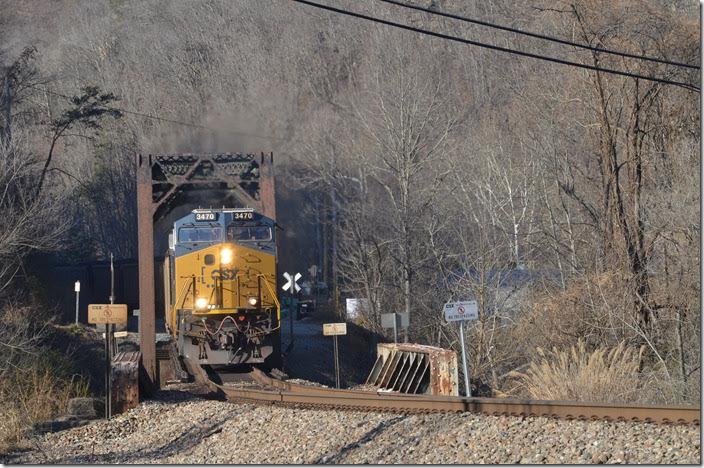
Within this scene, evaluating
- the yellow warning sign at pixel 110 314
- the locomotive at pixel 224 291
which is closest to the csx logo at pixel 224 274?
the locomotive at pixel 224 291

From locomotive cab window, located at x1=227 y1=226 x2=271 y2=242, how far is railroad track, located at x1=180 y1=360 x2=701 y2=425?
16.7ft

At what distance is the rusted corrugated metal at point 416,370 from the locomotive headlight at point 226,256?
3851mm

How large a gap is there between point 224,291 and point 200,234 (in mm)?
1397

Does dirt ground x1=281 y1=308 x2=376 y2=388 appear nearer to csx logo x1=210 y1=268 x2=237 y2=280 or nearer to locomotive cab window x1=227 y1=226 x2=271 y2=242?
locomotive cab window x1=227 y1=226 x2=271 y2=242

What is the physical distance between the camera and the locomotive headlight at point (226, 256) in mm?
20656

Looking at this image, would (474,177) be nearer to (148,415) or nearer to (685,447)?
(148,415)

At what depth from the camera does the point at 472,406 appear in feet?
37.3

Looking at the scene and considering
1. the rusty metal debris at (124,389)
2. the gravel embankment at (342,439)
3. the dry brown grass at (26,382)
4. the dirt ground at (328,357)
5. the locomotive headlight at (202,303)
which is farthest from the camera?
the dirt ground at (328,357)

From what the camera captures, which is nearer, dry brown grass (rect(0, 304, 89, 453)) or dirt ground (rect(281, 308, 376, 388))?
dry brown grass (rect(0, 304, 89, 453))

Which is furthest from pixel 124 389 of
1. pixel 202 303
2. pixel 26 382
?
pixel 26 382

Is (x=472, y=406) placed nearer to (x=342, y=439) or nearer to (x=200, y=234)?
(x=342, y=439)

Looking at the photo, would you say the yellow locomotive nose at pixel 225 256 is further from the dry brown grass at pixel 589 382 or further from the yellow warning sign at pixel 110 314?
the dry brown grass at pixel 589 382

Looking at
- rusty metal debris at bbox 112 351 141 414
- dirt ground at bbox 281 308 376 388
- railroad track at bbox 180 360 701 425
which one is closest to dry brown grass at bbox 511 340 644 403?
railroad track at bbox 180 360 701 425

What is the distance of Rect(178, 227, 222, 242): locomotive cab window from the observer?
20.8 m
